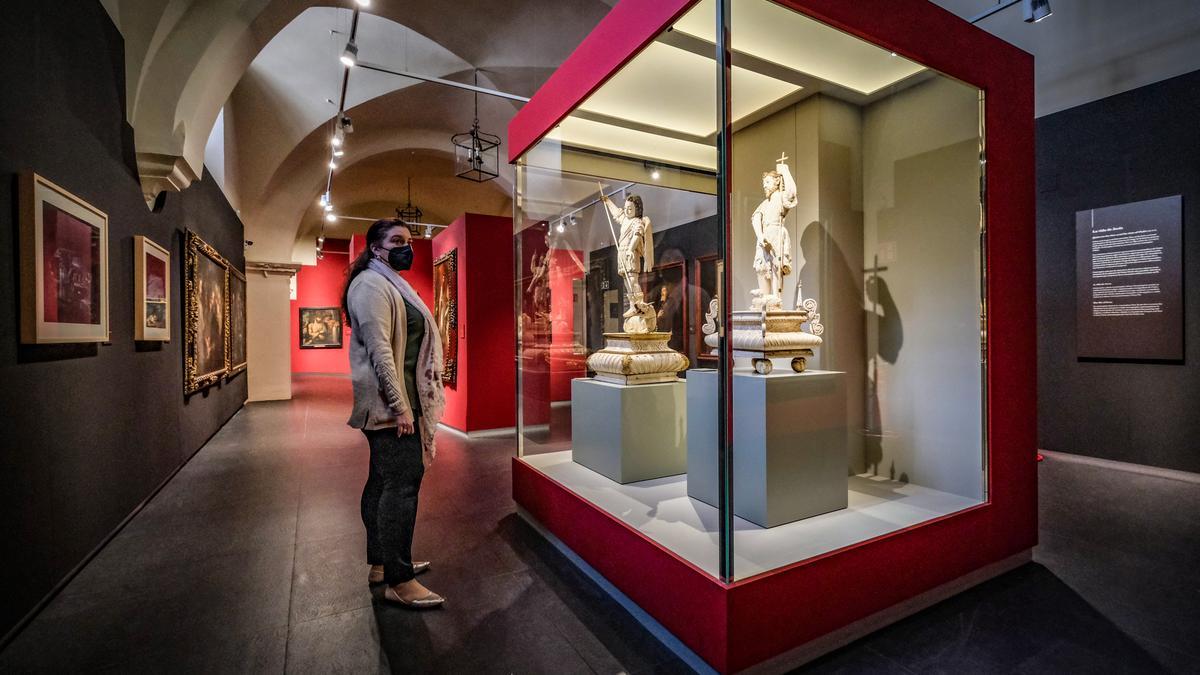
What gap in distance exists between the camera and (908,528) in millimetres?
2273

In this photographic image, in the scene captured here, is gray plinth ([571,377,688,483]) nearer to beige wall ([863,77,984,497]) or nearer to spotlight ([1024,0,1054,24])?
beige wall ([863,77,984,497])

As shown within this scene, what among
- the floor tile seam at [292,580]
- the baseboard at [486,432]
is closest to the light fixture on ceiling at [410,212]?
the baseboard at [486,432]

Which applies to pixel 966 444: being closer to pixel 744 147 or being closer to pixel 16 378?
pixel 744 147

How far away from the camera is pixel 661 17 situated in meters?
2.19

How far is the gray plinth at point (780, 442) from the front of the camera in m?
2.48

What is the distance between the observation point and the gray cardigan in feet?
7.38

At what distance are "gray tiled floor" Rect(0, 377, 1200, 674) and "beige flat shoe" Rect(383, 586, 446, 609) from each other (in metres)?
0.04

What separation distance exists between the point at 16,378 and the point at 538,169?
2967 millimetres

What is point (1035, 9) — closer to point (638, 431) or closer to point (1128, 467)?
point (1128, 467)

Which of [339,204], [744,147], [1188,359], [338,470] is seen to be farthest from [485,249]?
[339,204]

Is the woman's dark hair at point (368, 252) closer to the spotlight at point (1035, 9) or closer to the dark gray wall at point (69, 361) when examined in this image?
the dark gray wall at point (69, 361)

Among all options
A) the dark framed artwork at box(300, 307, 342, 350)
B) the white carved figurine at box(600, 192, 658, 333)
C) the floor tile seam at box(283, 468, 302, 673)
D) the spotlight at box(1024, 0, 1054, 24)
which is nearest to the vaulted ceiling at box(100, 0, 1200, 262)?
the spotlight at box(1024, 0, 1054, 24)

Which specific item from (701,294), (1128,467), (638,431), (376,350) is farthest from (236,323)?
(1128,467)

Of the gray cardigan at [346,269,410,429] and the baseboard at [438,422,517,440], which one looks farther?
the baseboard at [438,422,517,440]
